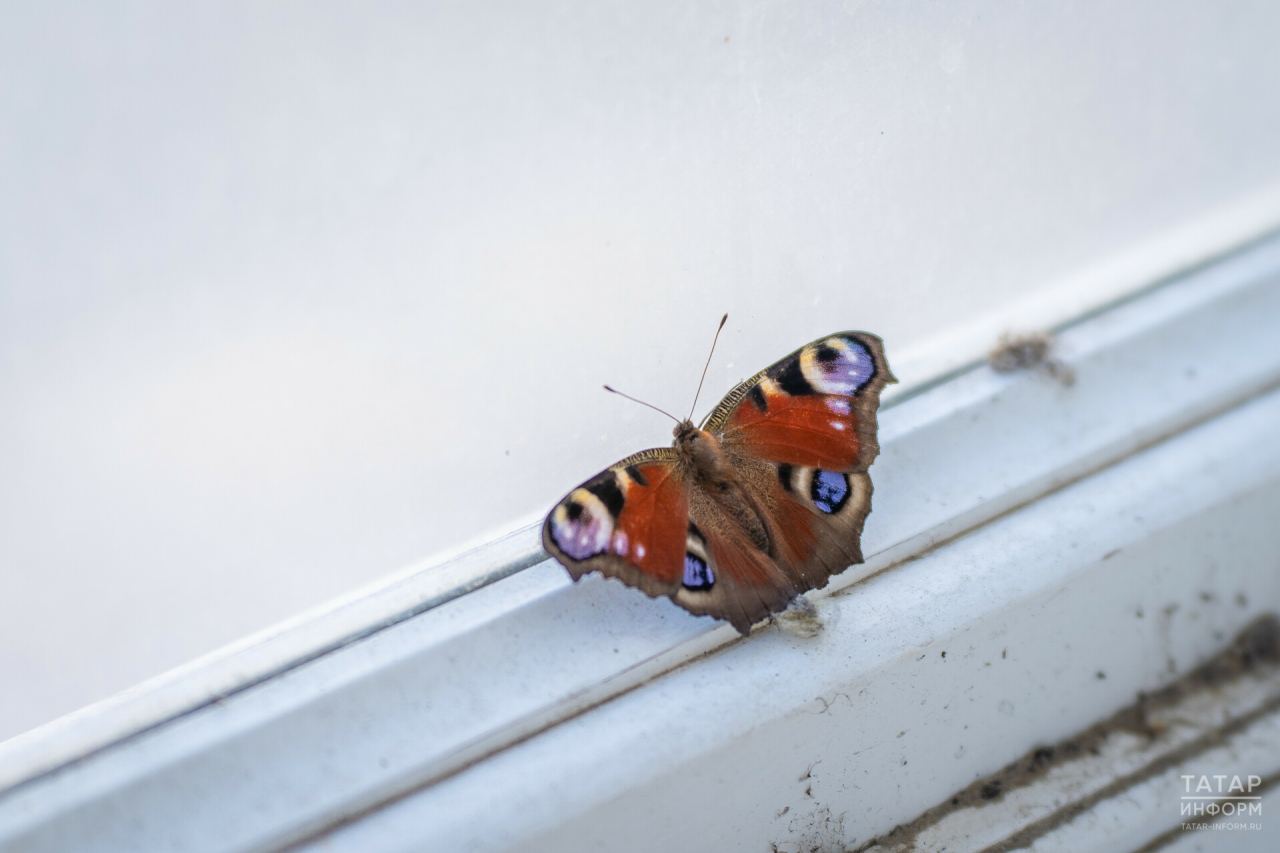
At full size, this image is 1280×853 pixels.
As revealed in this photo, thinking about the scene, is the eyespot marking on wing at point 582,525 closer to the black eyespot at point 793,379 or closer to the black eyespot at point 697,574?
the black eyespot at point 697,574

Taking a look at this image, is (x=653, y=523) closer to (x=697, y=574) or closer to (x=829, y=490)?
(x=697, y=574)

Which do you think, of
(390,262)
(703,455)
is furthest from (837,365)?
(390,262)

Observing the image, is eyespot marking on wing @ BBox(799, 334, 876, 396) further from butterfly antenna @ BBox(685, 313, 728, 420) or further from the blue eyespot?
the blue eyespot

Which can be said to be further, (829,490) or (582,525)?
(829,490)

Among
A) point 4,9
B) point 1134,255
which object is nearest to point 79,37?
point 4,9

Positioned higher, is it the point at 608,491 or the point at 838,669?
the point at 608,491

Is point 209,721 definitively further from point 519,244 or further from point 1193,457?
point 1193,457
